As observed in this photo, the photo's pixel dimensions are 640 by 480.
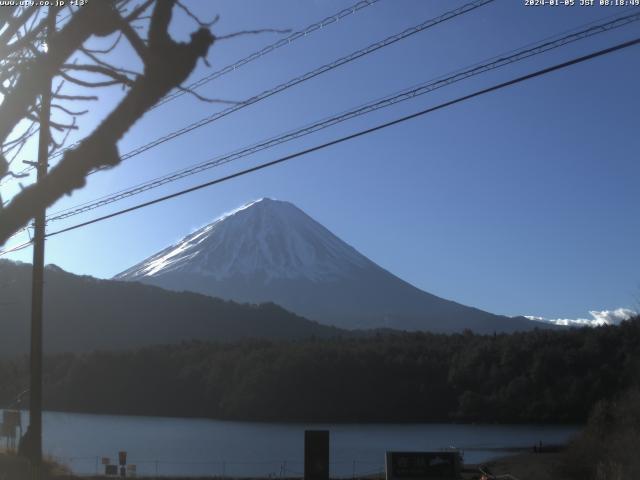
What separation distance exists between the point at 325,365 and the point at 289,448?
26.3m

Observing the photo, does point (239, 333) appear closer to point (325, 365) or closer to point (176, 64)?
point (325, 365)

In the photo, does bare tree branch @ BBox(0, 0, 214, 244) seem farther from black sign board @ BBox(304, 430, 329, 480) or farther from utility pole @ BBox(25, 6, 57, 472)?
black sign board @ BBox(304, 430, 329, 480)

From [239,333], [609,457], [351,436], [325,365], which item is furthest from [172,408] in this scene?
[609,457]

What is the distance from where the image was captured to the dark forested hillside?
63250 millimetres

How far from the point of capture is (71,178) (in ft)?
11.0

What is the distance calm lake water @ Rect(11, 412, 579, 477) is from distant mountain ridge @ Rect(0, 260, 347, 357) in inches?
866

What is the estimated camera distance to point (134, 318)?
10331 centimetres

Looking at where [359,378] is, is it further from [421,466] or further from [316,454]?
[316,454]

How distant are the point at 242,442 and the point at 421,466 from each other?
3218 centimetres

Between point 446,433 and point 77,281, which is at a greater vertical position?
point 77,281

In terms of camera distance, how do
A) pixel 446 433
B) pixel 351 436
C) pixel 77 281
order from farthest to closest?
pixel 77 281, pixel 446 433, pixel 351 436

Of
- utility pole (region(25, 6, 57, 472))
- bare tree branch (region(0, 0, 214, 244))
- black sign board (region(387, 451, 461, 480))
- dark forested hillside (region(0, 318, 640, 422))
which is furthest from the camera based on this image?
dark forested hillside (region(0, 318, 640, 422))

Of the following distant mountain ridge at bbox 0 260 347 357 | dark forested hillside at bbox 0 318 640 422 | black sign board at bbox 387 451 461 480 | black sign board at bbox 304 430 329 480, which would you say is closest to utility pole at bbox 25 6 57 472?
black sign board at bbox 304 430 329 480

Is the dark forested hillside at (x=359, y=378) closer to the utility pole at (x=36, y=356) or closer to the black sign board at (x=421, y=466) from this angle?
the black sign board at (x=421, y=466)
